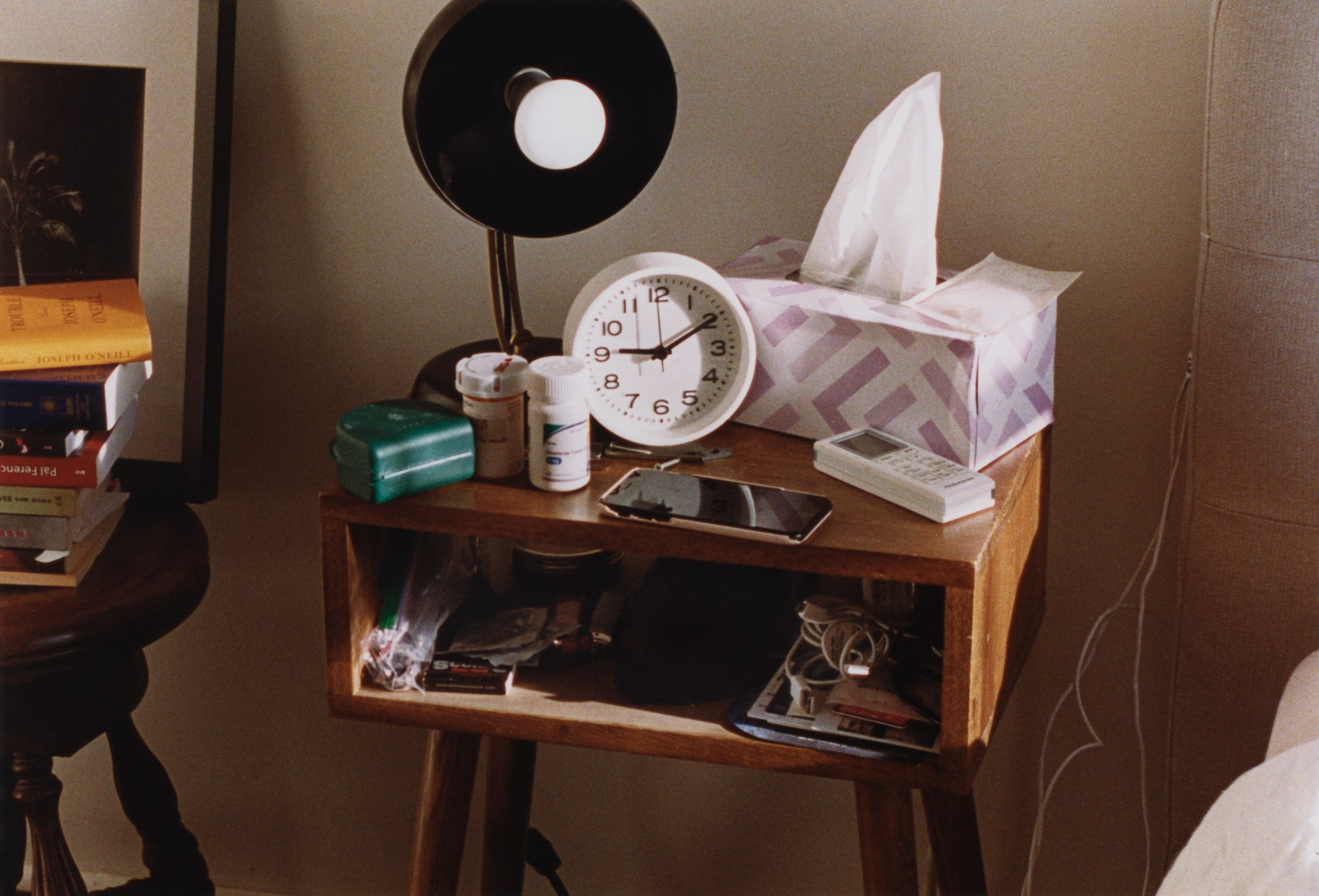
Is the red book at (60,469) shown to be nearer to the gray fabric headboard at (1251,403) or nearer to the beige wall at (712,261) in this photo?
the beige wall at (712,261)

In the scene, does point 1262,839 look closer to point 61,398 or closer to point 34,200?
point 61,398

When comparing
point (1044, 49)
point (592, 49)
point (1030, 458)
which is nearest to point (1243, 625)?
point (1030, 458)

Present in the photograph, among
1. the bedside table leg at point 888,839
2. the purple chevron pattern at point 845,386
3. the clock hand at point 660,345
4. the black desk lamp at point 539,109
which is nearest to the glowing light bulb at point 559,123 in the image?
the black desk lamp at point 539,109

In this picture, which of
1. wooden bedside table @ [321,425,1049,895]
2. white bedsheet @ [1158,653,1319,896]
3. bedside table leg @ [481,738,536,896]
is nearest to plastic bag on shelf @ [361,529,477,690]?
wooden bedside table @ [321,425,1049,895]

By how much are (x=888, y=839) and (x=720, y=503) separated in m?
0.28

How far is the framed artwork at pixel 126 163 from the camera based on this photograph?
1.22 m

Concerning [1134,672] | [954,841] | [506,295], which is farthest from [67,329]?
[1134,672]

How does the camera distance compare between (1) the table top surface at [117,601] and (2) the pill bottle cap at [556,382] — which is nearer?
(2) the pill bottle cap at [556,382]

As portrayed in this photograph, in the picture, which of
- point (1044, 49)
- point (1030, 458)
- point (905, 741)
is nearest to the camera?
point (905, 741)

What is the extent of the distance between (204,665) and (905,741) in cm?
94

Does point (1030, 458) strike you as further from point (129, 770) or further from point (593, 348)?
point (129, 770)

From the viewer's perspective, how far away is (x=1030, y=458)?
98cm

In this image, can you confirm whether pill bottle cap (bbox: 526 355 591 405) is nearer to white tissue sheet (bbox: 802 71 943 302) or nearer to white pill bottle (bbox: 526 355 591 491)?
white pill bottle (bbox: 526 355 591 491)

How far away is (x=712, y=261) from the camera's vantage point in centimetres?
125
